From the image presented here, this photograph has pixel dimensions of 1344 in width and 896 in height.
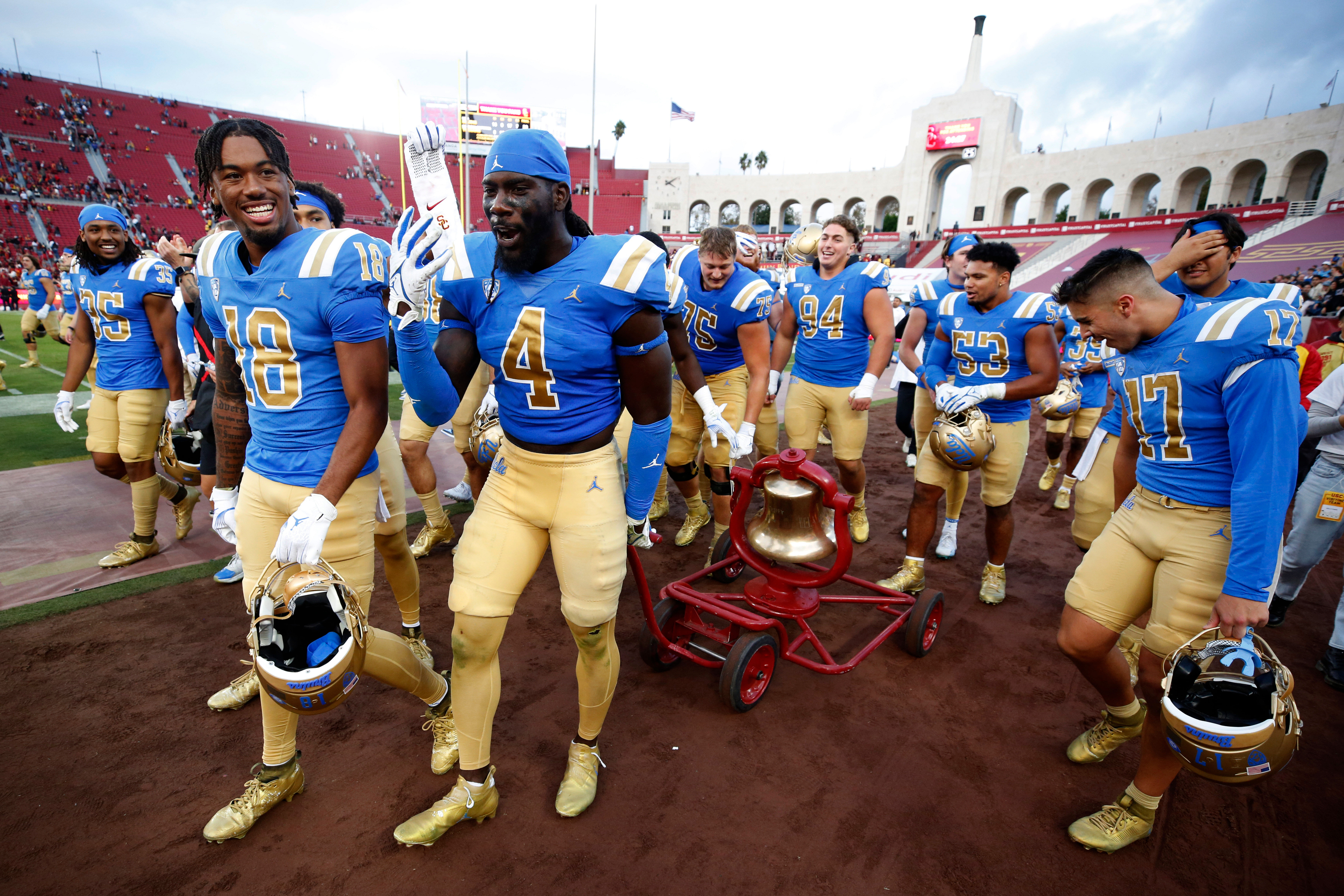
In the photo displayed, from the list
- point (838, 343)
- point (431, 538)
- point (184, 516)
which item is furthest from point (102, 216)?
point (838, 343)

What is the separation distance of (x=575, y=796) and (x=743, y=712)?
3.25ft

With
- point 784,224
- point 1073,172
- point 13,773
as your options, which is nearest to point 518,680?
point 13,773

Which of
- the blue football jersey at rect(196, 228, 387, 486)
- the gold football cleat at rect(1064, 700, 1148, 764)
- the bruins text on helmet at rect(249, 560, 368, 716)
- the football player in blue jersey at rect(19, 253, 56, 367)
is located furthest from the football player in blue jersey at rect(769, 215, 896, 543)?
the football player in blue jersey at rect(19, 253, 56, 367)

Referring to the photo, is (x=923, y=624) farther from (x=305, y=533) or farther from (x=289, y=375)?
(x=289, y=375)

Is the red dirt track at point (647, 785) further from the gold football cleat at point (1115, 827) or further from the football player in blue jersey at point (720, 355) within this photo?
the football player in blue jersey at point (720, 355)

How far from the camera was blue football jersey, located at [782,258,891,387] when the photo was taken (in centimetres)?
485

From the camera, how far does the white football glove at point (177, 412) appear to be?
436cm

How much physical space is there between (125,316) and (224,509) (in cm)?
226

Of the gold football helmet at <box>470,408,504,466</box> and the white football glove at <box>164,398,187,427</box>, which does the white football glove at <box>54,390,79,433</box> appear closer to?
the white football glove at <box>164,398,187,427</box>

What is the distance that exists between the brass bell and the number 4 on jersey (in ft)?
4.38

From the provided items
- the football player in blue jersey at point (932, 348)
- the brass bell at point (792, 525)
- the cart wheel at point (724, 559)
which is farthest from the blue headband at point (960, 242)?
the brass bell at point (792, 525)

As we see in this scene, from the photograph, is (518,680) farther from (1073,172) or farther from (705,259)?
(1073,172)

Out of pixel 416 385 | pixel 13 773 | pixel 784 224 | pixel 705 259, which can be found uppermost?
pixel 784 224

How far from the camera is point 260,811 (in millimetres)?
2422
